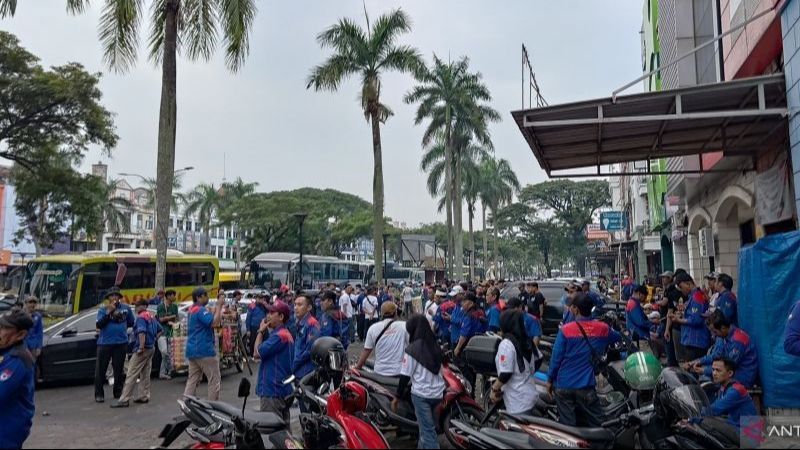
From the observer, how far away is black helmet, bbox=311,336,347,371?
598 centimetres

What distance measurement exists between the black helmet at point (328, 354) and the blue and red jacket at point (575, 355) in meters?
→ 2.19

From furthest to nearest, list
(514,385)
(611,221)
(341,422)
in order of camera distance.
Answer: (611,221) → (514,385) → (341,422)

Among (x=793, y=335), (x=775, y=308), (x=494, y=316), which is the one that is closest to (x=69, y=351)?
(x=494, y=316)

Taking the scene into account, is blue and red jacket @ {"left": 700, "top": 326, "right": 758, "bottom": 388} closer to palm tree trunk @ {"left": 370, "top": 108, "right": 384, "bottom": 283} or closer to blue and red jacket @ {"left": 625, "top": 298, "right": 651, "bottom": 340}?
blue and red jacket @ {"left": 625, "top": 298, "right": 651, "bottom": 340}

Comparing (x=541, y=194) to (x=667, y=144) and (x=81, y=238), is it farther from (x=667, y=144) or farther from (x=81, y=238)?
(x=667, y=144)

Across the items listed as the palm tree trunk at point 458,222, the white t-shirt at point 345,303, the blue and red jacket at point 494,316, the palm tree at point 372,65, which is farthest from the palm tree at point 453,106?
the blue and red jacket at point 494,316

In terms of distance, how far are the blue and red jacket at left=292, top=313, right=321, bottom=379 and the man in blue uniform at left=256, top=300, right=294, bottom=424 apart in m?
0.28

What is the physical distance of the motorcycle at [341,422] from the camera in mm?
5172

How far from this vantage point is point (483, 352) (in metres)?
6.64

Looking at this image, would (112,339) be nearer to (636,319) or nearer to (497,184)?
(636,319)

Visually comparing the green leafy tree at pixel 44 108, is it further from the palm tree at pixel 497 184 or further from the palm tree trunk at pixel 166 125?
the palm tree at pixel 497 184

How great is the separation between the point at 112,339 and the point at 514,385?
6.86 m

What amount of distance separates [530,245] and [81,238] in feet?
148

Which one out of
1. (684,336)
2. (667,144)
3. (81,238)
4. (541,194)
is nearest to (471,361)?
(684,336)
